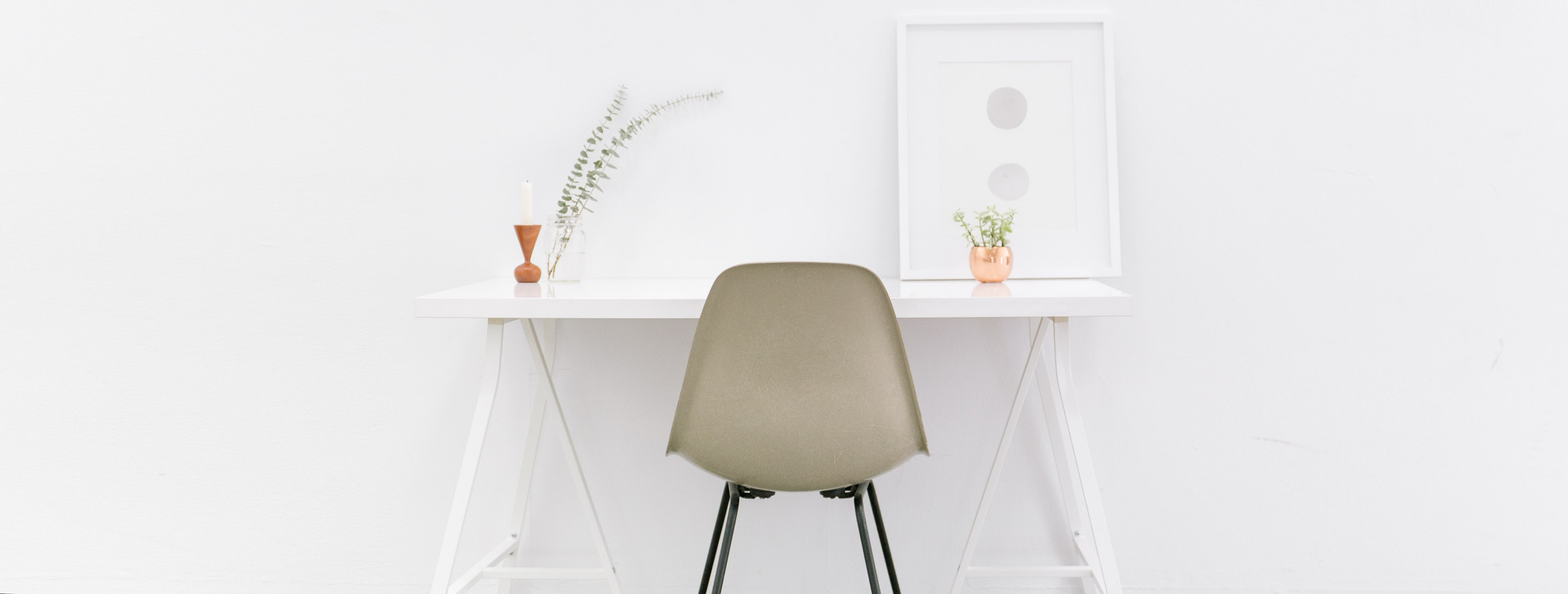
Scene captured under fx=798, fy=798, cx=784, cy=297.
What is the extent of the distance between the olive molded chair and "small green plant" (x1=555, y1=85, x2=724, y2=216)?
620mm

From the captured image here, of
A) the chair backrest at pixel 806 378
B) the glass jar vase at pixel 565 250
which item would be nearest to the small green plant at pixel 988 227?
the chair backrest at pixel 806 378

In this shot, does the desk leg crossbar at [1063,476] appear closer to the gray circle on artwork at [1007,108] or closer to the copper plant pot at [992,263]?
the copper plant pot at [992,263]

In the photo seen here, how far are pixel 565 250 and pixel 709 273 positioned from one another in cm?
31

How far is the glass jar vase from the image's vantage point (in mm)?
1656

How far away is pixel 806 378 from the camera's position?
3.91 feet

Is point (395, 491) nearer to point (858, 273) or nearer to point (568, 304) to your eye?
A: point (568, 304)

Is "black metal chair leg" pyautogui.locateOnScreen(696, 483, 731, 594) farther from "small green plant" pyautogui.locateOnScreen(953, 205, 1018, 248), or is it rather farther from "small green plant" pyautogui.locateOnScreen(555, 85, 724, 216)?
"small green plant" pyautogui.locateOnScreen(555, 85, 724, 216)

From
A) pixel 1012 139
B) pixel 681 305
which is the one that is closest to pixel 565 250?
pixel 681 305

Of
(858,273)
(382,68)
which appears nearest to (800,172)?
(858,273)

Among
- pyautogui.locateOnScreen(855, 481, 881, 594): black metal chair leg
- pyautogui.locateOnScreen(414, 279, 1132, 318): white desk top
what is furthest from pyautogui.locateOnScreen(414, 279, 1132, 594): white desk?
pyautogui.locateOnScreen(855, 481, 881, 594): black metal chair leg

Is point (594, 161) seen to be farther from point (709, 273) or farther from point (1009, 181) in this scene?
point (1009, 181)

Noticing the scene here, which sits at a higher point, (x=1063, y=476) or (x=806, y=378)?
(x=806, y=378)

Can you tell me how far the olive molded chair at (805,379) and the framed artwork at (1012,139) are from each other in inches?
20.7

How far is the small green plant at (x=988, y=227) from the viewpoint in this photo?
5.23 feet
